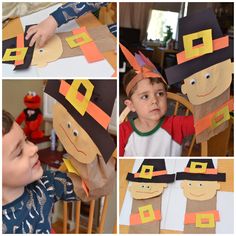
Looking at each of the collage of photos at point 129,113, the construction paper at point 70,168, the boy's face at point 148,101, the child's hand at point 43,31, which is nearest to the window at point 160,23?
the collage of photos at point 129,113

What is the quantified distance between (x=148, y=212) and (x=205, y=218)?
0.13 metres

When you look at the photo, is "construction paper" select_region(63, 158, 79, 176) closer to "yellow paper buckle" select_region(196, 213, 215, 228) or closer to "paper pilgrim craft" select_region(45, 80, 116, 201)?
"paper pilgrim craft" select_region(45, 80, 116, 201)

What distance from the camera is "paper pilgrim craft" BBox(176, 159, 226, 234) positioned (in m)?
0.73

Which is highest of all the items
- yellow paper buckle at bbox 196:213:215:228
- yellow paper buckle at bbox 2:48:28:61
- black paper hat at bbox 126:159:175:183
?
yellow paper buckle at bbox 2:48:28:61

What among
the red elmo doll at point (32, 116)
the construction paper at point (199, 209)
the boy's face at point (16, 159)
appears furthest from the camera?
the red elmo doll at point (32, 116)

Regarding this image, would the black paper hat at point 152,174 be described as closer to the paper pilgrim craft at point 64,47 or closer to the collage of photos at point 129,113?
the collage of photos at point 129,113

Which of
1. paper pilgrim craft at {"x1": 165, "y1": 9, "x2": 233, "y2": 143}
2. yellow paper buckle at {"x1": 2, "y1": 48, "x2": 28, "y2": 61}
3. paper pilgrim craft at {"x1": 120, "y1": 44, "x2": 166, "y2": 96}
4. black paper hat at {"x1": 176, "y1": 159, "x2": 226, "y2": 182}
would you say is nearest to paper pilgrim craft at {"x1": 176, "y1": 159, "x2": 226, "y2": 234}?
black paper hat at {"x1": 176, "y1": 159, "x2": 226, "y2": 182}

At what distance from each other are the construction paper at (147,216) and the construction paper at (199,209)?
0.22 ft

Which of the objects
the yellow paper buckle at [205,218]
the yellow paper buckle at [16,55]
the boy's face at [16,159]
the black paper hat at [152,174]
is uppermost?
the yellow paper buckle at [16,55]

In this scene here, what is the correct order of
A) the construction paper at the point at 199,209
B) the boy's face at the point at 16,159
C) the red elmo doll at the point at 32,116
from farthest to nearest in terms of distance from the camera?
the red elmo doll at the point at 32,116, the construction paper at the point at 199,209, the boy's face at the point at 16,159

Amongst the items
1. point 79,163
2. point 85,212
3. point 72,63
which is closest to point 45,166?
point 79,163

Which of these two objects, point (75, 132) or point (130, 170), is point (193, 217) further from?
point (75, 132)

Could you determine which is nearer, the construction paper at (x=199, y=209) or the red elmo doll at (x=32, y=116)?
the construction paper at (x=199, y=209)

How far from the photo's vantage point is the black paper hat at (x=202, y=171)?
29.3 inches
